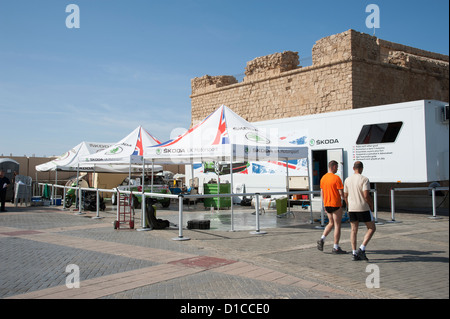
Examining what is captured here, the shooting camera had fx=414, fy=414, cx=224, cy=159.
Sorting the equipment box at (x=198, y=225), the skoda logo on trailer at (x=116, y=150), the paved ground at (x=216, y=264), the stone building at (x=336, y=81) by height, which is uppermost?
the stone building at (x=336, y=81)

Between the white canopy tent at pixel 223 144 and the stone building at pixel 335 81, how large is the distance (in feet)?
35.2

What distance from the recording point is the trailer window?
1387 centimetres

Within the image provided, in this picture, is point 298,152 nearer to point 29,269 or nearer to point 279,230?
point 279,230

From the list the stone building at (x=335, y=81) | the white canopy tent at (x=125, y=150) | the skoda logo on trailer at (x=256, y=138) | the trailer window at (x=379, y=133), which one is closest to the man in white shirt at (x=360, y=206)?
the skoda logo on trailer at (x=256, y=138)

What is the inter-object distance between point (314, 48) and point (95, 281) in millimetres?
20461

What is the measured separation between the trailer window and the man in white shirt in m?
7.52

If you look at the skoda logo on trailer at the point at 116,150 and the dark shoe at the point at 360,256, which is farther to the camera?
the skoda logo on trailer at the point at 116,150

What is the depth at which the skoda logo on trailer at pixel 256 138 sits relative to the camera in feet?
39.5

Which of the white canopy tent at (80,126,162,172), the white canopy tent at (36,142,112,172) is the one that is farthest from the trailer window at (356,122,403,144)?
the white canopy tent at (36,142,112,172)

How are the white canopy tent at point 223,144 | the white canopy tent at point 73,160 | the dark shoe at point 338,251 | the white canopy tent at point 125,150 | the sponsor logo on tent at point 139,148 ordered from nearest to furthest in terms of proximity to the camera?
1. the dark shoe at point 338,251
2. the white canopy tent at point 223,144
3. the white canopy tent at point 125,150
4. the sponsor logo on tent at point 139,148
5. the white canopy tent at point 73,160

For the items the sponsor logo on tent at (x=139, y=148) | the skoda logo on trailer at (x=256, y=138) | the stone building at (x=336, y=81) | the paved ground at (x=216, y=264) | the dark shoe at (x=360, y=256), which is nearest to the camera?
the paved ground at (x=216, y=264)

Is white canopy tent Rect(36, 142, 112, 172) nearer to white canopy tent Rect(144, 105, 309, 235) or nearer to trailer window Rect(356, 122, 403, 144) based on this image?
white canopy tent Rect(144, 105, 309, 235)

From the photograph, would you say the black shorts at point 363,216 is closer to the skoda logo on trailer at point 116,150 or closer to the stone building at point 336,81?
the stone building at point 336,81
